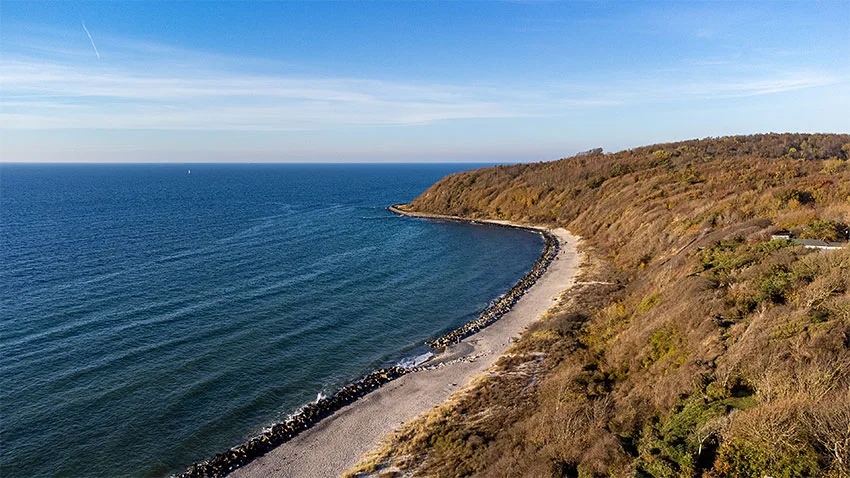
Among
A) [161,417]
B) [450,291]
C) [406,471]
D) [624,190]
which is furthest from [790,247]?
[624,190]

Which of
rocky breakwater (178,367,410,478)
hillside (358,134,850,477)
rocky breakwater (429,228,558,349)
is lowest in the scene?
rocky breakwater (178,367,410,478)

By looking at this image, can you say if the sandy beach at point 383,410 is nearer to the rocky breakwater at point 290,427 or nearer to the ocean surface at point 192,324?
the rocky breakwater at point 290,427

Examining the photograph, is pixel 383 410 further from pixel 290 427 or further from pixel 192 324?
pixel 192 324

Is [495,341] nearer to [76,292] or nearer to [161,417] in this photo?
[161,417]

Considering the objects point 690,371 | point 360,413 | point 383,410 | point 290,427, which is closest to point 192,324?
point 290,427

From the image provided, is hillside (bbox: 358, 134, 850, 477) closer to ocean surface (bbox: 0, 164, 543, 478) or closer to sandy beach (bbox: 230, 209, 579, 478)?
sandy beach (bbox: 230, 209, 579, 478)

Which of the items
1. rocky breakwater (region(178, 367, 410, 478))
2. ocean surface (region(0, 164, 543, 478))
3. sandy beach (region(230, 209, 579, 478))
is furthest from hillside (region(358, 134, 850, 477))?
ocean surface (region(0, 164, 543, 478))

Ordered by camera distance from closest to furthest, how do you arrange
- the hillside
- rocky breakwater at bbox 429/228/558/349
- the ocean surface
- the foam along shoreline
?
the hillside → the foam along shoreline → the ocean surface → rocky breakwater at bbox 429/228/558/349
